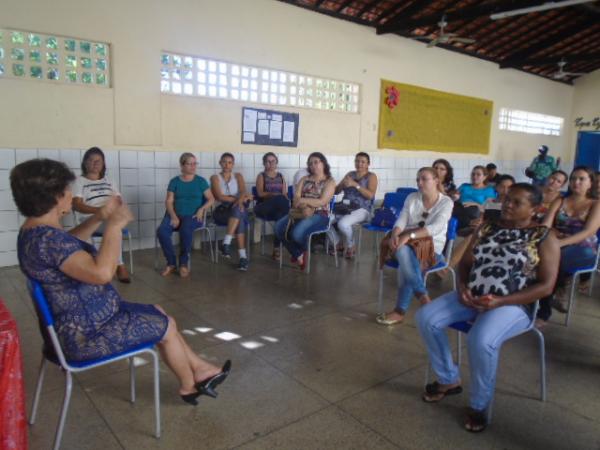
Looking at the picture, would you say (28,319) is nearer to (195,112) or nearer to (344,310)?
(344,310)

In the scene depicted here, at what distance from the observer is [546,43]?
7.93 m

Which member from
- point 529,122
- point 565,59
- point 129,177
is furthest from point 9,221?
point 529,122

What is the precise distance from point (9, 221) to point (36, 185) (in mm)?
2989

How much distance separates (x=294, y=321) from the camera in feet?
9.87

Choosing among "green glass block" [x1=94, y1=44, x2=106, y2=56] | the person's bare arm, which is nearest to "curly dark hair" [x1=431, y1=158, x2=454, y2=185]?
"green glass block" [x1=94, y1=44, x2=106, y2=56]

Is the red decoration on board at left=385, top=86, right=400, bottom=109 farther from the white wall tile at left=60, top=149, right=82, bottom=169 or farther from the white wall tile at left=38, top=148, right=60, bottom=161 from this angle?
the white wall tile at left=38, top=148, right=60, bottom=161

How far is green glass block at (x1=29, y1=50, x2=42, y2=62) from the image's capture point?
154 inches

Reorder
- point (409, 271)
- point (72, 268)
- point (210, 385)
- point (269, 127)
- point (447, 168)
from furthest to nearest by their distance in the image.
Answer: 1. point (269, 127)
2. point (447, 168)
3. point (409, 271)
4. point (210, 385)
5. point (72, 268)

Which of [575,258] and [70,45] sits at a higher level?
[70,45]

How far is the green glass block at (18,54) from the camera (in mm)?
3826

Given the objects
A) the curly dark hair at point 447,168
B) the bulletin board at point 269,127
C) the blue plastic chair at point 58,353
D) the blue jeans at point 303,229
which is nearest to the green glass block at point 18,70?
the bulletin board at point 269,127

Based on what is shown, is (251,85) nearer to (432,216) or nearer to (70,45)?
(70,45)

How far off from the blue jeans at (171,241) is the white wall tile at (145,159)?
853 millimetres

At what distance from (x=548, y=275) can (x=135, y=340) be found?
65.7 inches
